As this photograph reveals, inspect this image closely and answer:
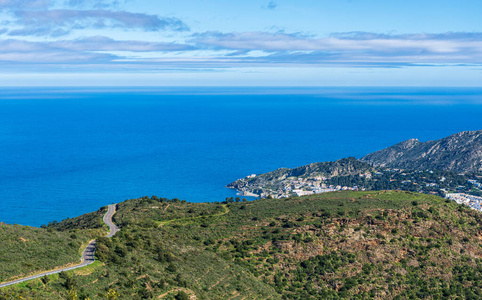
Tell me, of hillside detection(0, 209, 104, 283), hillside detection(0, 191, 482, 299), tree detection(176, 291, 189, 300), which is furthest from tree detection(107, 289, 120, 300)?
hillside detection(0, 209, 104, 283)

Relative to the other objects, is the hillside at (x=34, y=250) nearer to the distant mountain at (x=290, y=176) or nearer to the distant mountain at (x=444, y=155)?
the distant mountain at (x=290, y=176)


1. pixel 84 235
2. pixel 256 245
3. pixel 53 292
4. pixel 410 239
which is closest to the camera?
pixel 53 292

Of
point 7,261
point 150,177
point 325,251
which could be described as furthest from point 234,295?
point 150,177

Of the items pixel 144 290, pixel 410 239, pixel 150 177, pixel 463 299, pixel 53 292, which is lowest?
pixel 150 177

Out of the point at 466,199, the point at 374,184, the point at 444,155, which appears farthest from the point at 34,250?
the point at 444,155

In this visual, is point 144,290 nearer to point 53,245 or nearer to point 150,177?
point 53,245

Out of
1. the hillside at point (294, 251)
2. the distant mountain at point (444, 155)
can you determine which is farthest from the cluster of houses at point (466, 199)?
the hillside at point (294, 251)

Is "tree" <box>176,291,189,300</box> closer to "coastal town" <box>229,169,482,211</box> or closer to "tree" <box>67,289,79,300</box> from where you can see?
"tree" <box>67,289,79,300</box>
